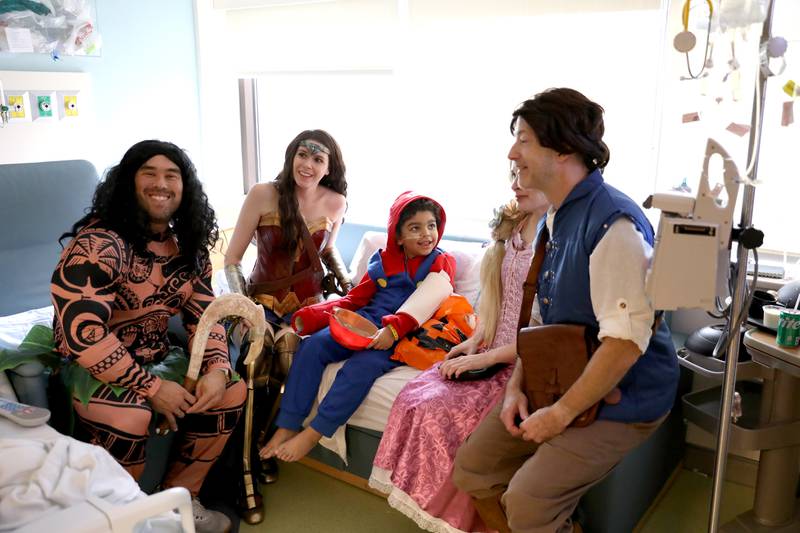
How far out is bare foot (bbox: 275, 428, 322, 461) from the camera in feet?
7.30

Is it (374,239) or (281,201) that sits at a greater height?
(281,201)

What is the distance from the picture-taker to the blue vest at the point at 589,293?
1.58 m

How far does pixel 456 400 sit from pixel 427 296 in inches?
18.0

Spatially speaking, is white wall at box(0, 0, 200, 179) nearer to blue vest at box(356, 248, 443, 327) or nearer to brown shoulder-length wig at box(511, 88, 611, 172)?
blue vest at box(356, 248, 443, 327)

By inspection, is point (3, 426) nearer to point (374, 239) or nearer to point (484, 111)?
point (374, 239)

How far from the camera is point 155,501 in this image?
1.30 m

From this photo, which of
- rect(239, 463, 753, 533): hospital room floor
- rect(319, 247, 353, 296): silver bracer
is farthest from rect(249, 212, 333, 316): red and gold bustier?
rect(239, 463, 753, 533): hospital room floor

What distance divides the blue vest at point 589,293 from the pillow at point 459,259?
2.84 ft

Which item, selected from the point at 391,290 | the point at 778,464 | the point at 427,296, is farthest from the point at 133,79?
the point at 778,464

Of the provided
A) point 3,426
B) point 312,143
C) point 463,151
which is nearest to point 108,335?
point 3,426

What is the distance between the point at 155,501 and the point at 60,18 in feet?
8.24

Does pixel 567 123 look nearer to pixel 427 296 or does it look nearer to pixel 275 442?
pixel 427 296

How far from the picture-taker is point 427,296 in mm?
2355

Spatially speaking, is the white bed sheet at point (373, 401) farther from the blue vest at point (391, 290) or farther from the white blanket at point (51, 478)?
the white blanket at point (51, 478)
